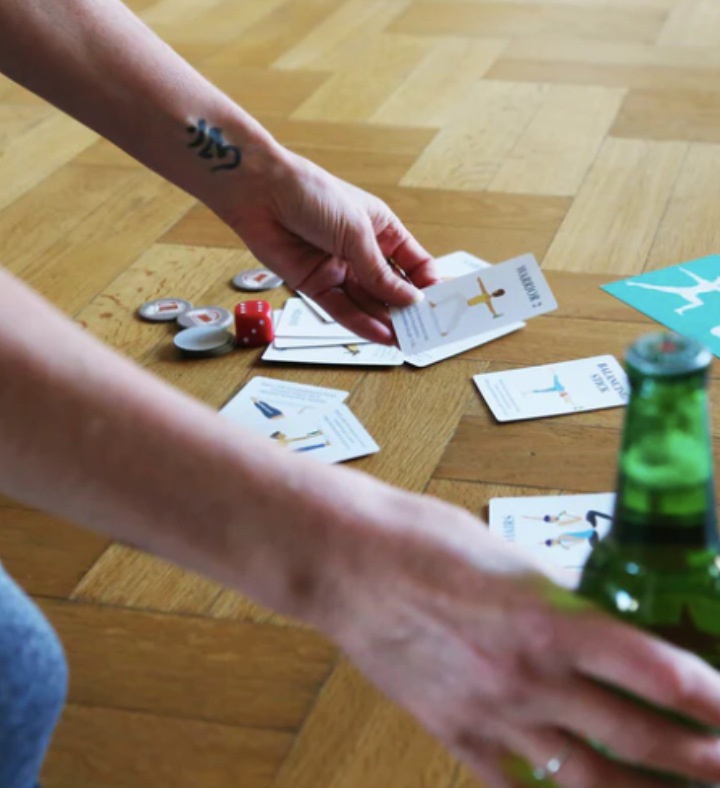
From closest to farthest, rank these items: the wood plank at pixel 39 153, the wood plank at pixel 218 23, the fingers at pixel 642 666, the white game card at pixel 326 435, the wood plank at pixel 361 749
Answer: the fingers at pixel 642 666 → the wood plank at pixel 361 749 → the white game card at pixel 326 435 → the wood plank at pixel 39 153 → the wood plank at pixel 218 23

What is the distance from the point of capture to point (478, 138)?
2797 mm

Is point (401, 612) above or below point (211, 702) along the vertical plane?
above

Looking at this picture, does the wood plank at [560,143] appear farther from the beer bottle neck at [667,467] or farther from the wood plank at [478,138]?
the beer bottle neck at [667,467]

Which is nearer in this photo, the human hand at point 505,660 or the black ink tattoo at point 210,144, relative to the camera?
the human hand at point 505,660

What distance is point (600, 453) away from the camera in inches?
65.9

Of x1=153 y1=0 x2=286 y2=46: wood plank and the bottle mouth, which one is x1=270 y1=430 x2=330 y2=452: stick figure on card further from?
x1=153 y1=0 x2=286 y2=46: wood plank

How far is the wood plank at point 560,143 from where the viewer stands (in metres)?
2.55

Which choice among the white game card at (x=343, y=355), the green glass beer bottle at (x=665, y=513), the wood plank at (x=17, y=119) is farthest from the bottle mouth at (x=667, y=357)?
the wood plank at (x=17, y=119)

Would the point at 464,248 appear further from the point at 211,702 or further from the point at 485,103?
the point at 211,702

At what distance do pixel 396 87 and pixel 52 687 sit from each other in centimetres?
235

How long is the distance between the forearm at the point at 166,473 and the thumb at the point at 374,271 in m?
0.78

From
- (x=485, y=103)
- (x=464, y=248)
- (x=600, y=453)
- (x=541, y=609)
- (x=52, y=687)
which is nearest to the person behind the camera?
(x=541, y=609)

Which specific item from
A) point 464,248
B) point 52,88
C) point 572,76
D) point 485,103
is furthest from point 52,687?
→ point 572,76

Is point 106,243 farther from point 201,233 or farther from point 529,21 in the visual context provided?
point 529,21
